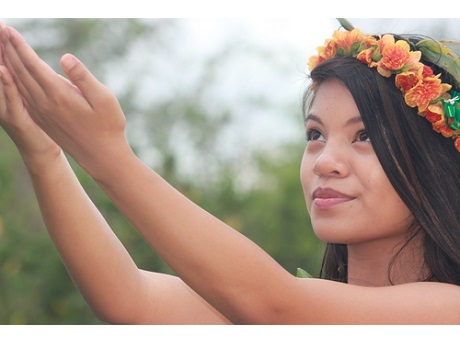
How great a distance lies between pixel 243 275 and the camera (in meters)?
2.02

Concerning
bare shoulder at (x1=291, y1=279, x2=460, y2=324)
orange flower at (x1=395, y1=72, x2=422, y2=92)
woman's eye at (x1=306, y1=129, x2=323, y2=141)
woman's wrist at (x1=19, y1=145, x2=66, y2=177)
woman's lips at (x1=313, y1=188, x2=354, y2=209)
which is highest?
orange flower at (x1=395, y1=72, x2=422, y2=92)

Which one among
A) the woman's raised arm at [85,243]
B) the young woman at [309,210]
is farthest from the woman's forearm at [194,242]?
the woman's raised arm at [85,243]

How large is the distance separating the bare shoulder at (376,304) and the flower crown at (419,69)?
557mm

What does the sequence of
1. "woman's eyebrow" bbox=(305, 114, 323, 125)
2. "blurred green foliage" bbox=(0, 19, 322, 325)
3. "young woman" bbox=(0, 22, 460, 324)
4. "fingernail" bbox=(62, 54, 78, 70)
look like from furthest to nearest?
"blurred green foliage" bbox=(0, 19, 322, 325) < "woman's eyebrow" bbox=(305, 114, 323, 125) < "young woman" bbox=(0, 22, 460, 324) < "fingernail" bbox=(62, 54, 78, 70)

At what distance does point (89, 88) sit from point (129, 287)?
3.00 feet

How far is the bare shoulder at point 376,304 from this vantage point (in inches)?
86.4

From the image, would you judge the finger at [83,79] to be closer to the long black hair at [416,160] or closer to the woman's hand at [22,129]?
the woman's hand at [22,129]

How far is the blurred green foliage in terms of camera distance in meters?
7.18

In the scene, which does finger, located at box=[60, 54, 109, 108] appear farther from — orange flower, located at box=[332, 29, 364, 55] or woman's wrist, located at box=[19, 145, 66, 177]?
orange flower, located at box=[332, 29, 364, 55]

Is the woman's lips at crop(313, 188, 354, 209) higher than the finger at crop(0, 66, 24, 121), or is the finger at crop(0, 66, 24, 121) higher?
the finger at crop(0, 66, 24, 121)

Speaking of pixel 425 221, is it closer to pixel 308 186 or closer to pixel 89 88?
pixel 308 186

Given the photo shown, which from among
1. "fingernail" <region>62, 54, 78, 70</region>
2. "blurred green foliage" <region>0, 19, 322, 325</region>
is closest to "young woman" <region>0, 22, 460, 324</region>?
"fingernail" <region>62, 54, 78, 70</region>

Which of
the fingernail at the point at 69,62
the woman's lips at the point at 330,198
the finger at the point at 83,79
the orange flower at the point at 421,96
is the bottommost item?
the woman's lips at the point at 330,198

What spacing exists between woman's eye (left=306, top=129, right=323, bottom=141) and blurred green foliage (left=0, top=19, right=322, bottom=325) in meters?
4.53
